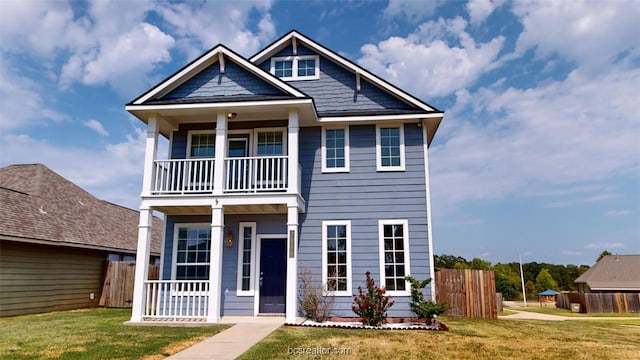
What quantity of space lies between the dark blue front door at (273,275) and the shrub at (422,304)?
3430 millimetres

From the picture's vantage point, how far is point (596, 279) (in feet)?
120

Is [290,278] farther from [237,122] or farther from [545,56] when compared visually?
[545,56]

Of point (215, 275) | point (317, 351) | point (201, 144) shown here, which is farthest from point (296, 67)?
point (317, 351)

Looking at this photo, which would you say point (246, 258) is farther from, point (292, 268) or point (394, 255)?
point (394, 255)

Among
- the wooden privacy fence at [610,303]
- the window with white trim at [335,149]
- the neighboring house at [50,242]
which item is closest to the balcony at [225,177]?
the window with white trim at [335,149]

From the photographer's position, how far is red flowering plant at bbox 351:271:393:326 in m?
9.89

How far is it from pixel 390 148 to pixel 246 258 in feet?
17.2

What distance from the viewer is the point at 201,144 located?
12.1 m

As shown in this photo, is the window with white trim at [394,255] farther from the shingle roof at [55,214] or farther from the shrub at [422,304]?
the shingle roof at [55,214]

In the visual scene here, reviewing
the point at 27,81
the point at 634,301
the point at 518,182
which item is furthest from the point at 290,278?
the point at 634,301

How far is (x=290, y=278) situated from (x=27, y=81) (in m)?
11.9

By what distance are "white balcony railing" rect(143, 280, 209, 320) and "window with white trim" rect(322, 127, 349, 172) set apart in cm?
472

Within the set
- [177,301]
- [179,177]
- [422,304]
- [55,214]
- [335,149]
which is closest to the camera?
[422,304]

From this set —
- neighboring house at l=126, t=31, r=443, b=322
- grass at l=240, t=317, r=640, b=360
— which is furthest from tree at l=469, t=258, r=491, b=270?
neighboring house at l=126, t=31, r=443, b=322
